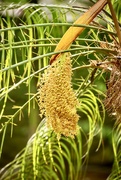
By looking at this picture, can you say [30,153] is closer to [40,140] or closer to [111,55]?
[40,140]

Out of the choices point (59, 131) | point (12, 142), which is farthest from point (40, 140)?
point (12, 142)

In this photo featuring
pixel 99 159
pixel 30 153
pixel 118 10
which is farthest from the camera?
pixel 99 159

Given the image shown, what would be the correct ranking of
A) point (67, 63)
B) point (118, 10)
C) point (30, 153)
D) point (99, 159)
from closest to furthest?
1. point (67, 63)
2. point (118, 10)
3. point (30, 153)
4. point (99, 159)
